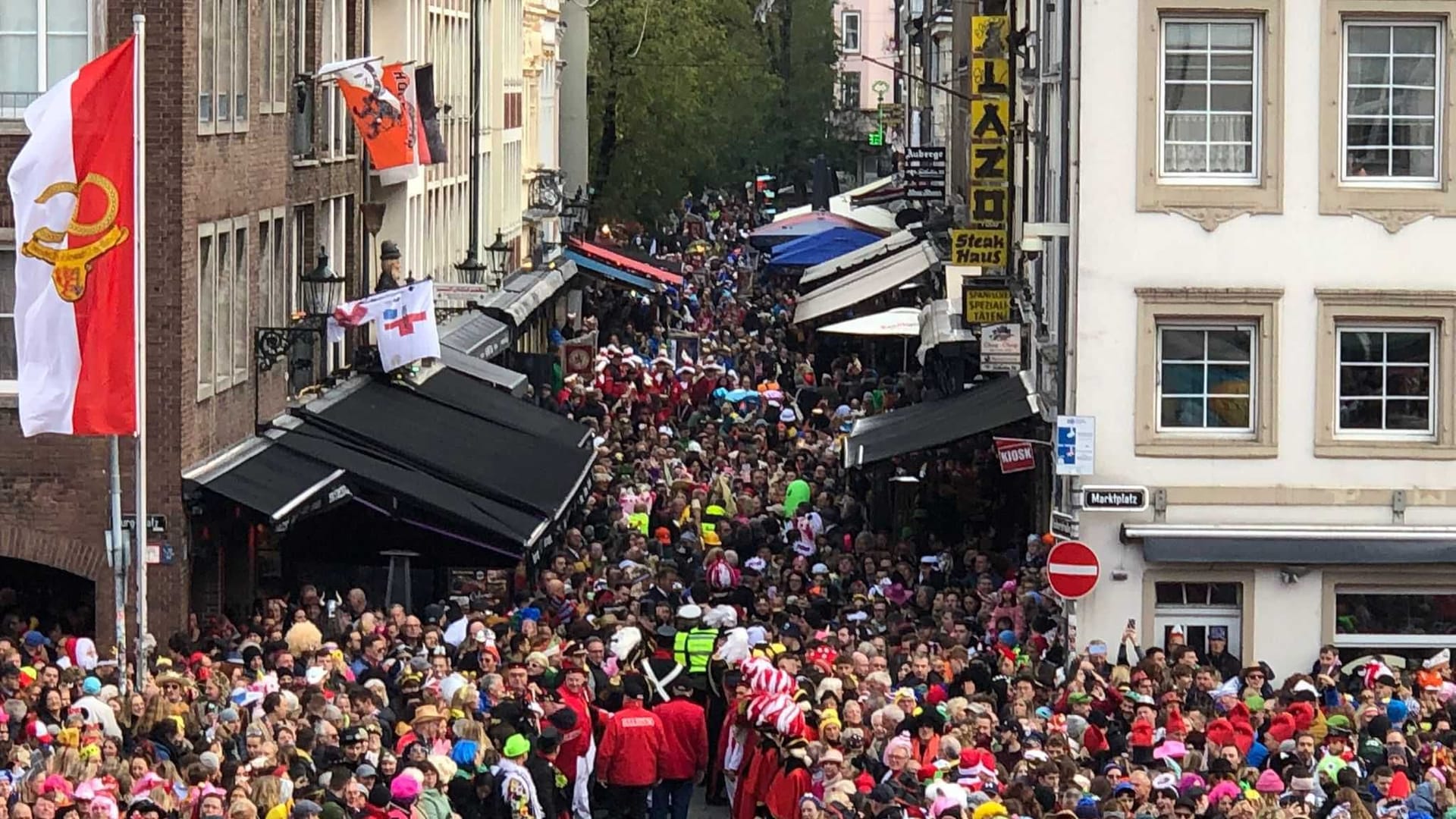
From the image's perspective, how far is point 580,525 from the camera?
114 feet

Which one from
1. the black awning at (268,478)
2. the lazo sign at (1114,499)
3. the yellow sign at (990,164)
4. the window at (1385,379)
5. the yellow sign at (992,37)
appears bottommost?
the lazo sign at (1114,499)

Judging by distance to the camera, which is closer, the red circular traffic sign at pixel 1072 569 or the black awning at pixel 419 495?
the red circular traffic sign at pixel 1072 569

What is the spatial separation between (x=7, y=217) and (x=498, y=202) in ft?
104

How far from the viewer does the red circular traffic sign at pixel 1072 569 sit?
26.4 metres

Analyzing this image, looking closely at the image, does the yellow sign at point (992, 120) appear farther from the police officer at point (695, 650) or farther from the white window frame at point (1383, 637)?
the police officer at point (695, 650)

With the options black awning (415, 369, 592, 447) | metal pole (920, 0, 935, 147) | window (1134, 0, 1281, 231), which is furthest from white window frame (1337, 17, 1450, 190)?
metal pole (920, 0, 935, 147)

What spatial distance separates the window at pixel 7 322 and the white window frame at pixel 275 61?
15.6 ft

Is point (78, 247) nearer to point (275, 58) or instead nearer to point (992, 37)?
point (275, 58)

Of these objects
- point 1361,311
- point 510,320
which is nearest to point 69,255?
point 1361,311

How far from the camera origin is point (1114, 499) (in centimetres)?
2841

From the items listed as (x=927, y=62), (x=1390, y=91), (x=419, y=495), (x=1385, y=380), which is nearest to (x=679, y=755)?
(x=419, y=495)

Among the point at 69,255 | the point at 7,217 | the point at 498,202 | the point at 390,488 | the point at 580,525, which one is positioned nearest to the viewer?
the point at 69,255

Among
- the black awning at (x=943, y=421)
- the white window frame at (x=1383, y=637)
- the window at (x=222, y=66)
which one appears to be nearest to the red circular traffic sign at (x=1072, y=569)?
the white window frame at (x=1383, y=637)

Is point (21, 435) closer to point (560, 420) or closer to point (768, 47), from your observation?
point (560, 420)
